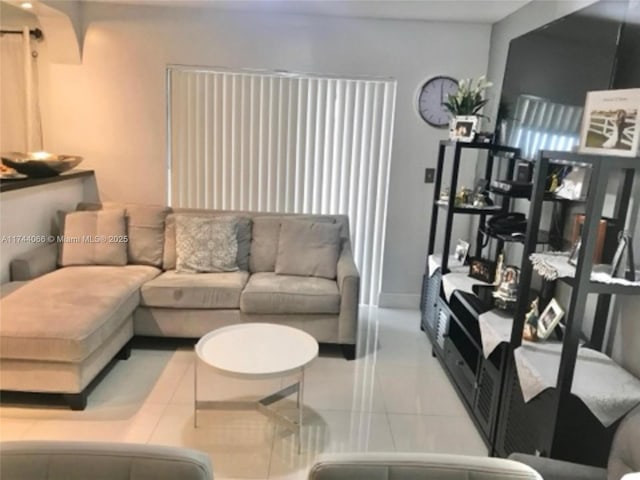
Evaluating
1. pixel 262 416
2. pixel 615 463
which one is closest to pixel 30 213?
pixel 262 416

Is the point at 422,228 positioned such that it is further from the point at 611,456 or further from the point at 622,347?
the point at 611,456

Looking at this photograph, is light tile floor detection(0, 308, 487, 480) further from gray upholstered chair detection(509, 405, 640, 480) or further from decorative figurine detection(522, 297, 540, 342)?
gray upholstered chair detection(509, 405, 640, 480)

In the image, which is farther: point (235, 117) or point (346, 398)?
point (235, 117)

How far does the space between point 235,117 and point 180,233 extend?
116 cm

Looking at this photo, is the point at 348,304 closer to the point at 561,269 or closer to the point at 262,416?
the point at 262,416

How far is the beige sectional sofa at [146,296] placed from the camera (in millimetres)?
2496

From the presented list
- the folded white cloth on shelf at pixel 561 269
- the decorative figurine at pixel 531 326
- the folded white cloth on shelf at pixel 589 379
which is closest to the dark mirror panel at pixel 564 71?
the folded white cloth on shelf at pixel 561 269

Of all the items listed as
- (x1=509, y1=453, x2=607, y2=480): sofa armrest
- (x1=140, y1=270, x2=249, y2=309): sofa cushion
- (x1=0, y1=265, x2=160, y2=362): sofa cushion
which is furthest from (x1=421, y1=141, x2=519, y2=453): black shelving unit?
(x1=0, y1=265, x2=160, y2=362): sofa cushion

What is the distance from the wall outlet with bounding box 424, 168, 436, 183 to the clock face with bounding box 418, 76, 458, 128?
Answer: 374 millimetres

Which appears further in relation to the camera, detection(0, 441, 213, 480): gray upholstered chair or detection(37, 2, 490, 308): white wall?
detection(37, 2, 490, 308): white wall

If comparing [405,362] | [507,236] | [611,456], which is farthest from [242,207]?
[611,456]

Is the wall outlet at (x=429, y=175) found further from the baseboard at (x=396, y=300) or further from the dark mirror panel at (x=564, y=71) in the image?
the baseboard at (x=396, y=300)

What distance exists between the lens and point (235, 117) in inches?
162

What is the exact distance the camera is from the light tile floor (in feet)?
7.70
